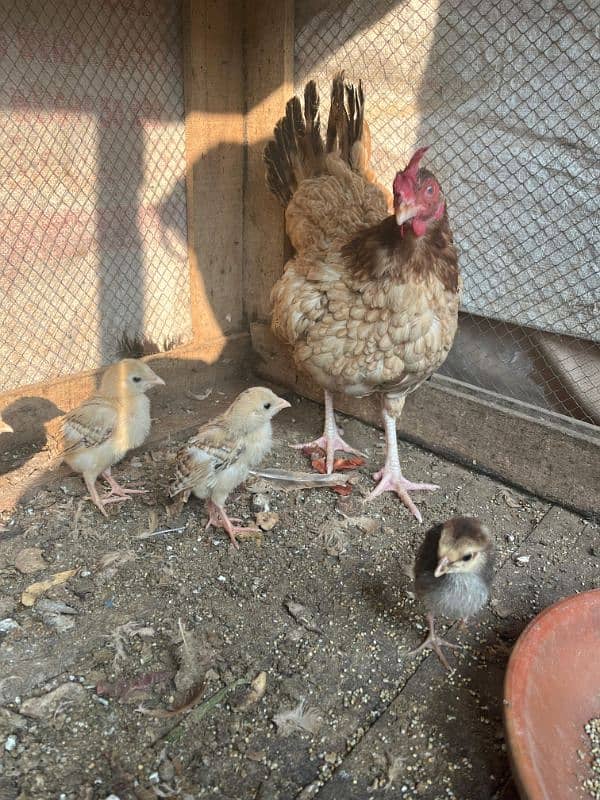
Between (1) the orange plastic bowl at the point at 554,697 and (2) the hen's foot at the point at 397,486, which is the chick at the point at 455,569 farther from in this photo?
(2) the hen's foot at the point at 397,486

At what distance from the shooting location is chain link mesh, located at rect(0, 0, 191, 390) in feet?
10.0

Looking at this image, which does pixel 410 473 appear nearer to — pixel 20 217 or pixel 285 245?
pixel 285 245

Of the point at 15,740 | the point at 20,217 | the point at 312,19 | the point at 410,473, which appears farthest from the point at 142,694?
the point at 312,19

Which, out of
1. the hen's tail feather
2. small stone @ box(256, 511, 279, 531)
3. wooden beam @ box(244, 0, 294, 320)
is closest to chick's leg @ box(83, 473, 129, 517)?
small stone @ box(256, 511, 279, 531)

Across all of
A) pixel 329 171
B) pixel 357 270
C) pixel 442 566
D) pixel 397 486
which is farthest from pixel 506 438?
pixel 329 171

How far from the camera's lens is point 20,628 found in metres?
2.38

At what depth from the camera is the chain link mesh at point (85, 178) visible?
120 inches

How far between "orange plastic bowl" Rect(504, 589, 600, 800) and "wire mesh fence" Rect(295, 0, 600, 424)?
156 centimetres

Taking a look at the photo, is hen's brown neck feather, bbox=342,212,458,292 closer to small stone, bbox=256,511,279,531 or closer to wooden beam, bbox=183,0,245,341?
small stone, bbox=256,511,279,531

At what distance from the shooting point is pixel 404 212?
100.0 inches

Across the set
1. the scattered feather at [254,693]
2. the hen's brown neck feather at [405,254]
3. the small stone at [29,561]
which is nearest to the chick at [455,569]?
the scattered feather at [254,693]

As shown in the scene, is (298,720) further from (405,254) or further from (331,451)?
(405,254)

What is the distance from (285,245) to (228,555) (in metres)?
2.14

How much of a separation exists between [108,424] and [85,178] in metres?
1.46
